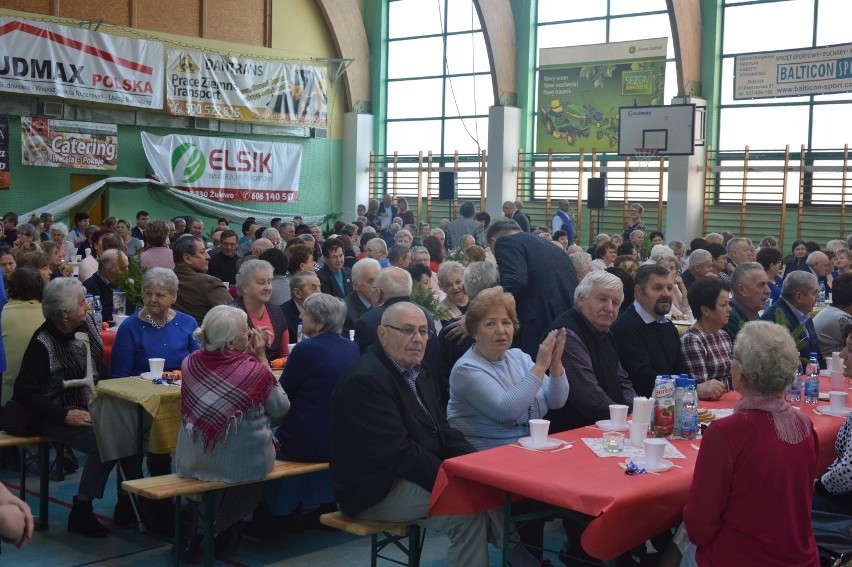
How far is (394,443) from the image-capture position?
11.4 ft

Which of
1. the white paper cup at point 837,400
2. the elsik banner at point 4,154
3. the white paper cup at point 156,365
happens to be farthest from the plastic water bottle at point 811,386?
the elsik banner at point 4,154

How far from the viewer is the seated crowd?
2.86 meters

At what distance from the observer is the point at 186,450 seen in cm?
404

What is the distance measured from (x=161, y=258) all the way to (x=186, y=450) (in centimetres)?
349

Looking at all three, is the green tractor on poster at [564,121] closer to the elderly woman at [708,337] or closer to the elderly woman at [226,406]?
the elderly woman at [708,337]

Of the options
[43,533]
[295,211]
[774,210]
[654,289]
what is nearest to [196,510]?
[43,533]

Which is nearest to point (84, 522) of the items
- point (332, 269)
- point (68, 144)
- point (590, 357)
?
point (590, 357)

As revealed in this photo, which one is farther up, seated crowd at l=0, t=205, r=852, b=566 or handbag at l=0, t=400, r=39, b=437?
seated crowd at l=0, t=205, r=852, b=566

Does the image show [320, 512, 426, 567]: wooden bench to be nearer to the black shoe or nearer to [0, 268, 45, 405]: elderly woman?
the black shoe

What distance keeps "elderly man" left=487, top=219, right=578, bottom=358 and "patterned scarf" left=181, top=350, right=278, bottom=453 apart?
7.12 feet

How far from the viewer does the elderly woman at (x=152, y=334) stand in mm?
4938

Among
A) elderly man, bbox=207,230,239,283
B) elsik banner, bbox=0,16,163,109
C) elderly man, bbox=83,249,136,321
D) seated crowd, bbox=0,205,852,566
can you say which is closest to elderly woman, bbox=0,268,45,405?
seated crowd, bbox=0,205,852,566

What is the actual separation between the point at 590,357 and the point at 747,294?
5.35 ft

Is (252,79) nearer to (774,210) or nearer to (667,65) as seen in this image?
(667,65)
